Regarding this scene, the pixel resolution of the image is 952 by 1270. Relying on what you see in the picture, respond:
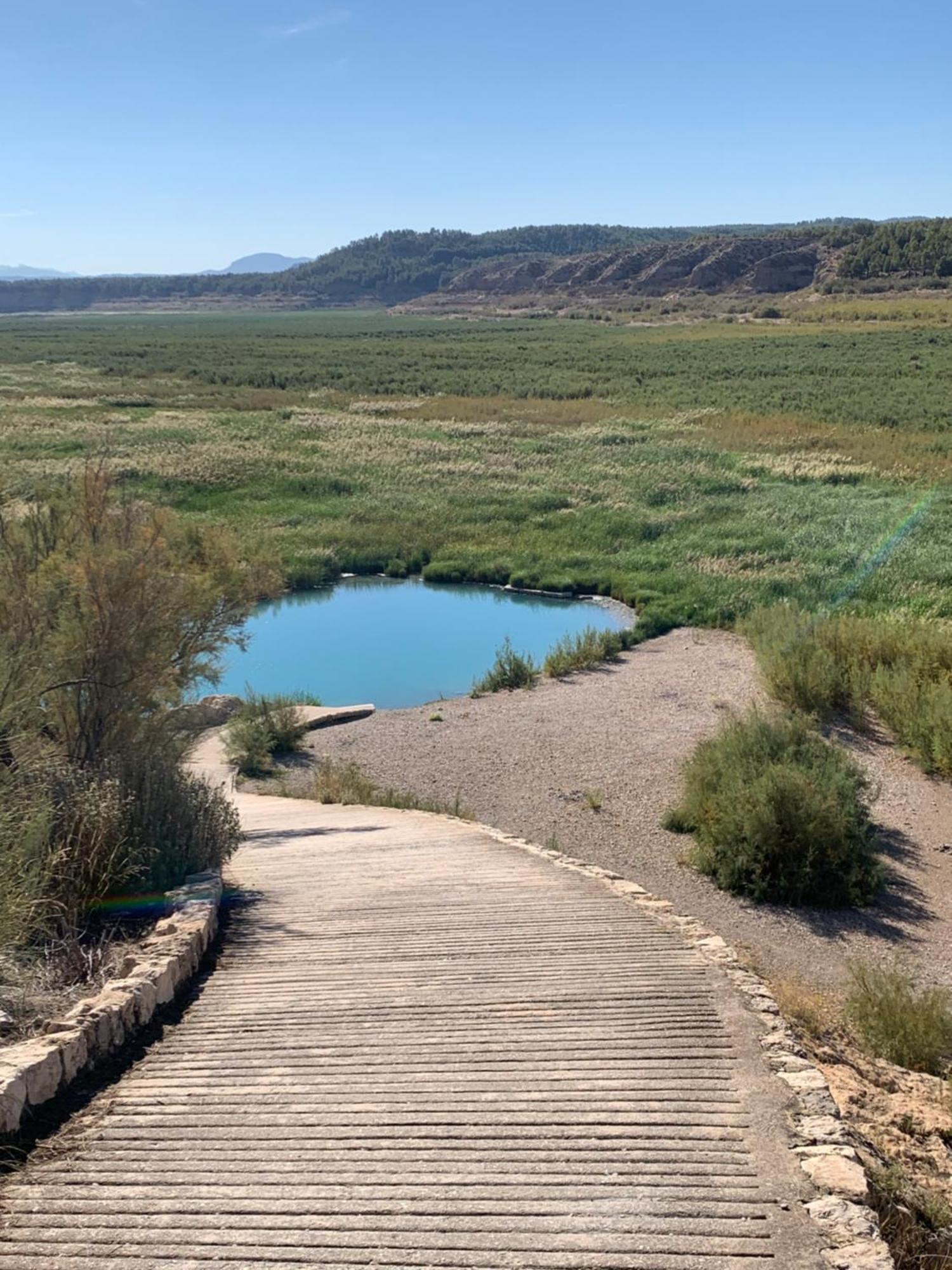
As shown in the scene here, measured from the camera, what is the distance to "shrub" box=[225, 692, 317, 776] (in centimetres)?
1773

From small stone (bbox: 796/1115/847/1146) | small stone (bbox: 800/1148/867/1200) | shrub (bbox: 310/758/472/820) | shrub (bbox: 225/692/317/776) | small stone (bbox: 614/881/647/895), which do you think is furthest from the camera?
shrub (bbox: 225/692/317/776)

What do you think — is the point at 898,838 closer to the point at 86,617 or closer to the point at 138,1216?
the point at 86,617

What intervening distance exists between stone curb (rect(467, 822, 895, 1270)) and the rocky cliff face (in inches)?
4929

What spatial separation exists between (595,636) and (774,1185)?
20.4m

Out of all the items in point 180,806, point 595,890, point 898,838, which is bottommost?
point 898,838

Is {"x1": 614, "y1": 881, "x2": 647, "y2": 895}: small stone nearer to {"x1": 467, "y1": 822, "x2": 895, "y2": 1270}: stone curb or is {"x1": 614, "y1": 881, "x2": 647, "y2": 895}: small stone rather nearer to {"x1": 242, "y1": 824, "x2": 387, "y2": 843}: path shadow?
{"x1": 467, "y1": 822, "x2": 895, "y2": 1270}: stone curb

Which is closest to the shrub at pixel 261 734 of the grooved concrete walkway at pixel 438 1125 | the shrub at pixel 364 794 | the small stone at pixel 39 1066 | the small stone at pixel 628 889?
the shrub at pixel 364 794

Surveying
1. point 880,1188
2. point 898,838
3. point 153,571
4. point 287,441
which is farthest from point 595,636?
point 287,441

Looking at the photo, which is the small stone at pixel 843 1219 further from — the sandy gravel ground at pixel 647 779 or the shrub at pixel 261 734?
the shrub at pixel 261 734

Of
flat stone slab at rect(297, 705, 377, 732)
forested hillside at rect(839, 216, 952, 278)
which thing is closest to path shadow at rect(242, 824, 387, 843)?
flat stone slab at rect(297, 705, 377, 732)

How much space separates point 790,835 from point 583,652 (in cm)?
1146

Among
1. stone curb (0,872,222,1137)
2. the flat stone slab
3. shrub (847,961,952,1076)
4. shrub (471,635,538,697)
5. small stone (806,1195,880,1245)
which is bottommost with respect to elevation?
the flat stone slab

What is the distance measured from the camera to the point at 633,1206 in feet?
11.8

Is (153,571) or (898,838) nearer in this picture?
(153,571)
